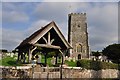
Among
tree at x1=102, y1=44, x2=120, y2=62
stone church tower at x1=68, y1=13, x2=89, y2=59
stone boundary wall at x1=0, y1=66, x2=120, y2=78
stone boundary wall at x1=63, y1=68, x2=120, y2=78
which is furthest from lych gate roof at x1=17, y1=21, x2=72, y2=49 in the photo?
stone church tower at x1=68, y1=13, x2=89, y2=59

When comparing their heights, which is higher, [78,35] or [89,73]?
[78,35]

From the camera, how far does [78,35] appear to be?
3334 inches

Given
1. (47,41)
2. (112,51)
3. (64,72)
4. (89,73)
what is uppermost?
(112,51)

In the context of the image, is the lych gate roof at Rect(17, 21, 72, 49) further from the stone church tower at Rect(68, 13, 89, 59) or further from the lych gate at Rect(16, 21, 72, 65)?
the stone church tower at Rect(68, 13, 89, 59)

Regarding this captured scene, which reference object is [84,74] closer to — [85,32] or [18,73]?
[18,73]

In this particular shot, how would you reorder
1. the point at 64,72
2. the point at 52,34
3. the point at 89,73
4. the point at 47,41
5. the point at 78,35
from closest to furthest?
the point at 64,72, the point at 89,73, the point at 47,41, the point at 52,34, the point at 78,35

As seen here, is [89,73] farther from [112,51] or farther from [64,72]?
[112,51]

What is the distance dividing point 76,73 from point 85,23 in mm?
65069

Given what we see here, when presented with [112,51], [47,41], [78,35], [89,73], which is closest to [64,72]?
[89,73]

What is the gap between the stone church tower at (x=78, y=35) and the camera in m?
82.6

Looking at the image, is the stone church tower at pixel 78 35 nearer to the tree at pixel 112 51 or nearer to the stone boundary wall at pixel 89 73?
the tree at pixel 112 51

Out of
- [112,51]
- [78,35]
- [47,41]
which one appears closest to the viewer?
[47,41]

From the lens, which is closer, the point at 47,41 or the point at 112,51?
the point at 47,41

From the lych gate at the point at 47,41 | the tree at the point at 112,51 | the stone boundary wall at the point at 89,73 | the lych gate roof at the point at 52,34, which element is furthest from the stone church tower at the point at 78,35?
the lych gate roof at the point at 52,34
